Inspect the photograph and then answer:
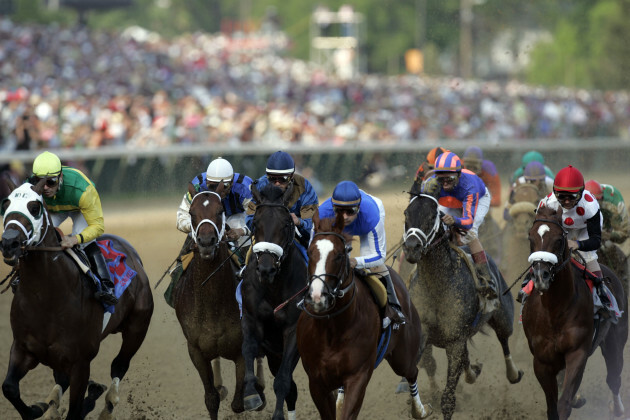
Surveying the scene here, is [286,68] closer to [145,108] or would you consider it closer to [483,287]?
[145,108]

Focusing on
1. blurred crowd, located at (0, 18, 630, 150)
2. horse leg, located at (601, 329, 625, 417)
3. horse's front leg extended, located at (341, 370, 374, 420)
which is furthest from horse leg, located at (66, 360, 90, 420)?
blurred crowd, located at (0, 18, 630, 150)

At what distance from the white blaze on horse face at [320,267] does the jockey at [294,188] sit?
1.17 meters

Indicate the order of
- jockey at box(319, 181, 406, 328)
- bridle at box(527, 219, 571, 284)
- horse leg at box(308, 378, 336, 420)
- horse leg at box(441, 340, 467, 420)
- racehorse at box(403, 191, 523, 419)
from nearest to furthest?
horse leg at box(308, 378, 336, 420) → jockey at box(319, 181, 406, 328) → bridle at box(527, 219, 571, 284) → horse leg at box(441, 340, 467, 420) → racehorse at box(403, 191, 523, 419)

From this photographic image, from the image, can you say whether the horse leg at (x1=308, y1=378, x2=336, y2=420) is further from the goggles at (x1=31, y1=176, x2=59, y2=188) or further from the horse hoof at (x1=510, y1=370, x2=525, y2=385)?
the horse hoof at (x1=510, y1=370, x2=525, y2=385)

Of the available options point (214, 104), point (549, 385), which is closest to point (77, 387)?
point (549, 385)

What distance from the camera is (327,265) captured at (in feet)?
18.5

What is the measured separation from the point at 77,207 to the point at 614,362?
14.2 feet

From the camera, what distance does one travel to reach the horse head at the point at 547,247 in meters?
6.48

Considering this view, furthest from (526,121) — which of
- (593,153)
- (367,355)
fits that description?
(367,355)

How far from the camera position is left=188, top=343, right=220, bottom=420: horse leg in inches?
283

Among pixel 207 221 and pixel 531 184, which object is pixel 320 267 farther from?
pixel 531 184

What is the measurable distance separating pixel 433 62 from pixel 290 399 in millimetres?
59266

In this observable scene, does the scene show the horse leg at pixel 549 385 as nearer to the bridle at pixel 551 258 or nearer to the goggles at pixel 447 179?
the bridle at pixel 551 258

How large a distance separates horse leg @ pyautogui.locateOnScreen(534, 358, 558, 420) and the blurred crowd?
13453 mm
